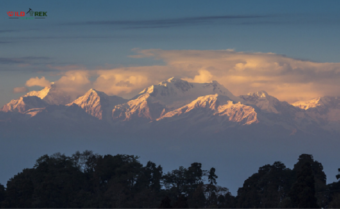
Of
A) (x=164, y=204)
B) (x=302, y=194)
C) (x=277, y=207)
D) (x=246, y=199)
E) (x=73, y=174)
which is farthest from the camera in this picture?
(x=73, y=174)

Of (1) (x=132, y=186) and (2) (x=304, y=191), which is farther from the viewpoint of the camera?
(1) (x=132, y=186)

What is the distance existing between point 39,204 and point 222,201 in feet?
152

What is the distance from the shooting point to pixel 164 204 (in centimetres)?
9881

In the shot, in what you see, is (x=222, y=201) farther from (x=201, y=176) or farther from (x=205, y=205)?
(x=201, y=176)

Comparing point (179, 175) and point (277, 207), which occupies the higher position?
point (179, 175)

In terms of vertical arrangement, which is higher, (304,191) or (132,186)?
(132,186)

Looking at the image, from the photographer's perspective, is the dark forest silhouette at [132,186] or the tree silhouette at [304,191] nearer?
the tree silhouette at [304,191]

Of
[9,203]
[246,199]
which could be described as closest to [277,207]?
[246,199]

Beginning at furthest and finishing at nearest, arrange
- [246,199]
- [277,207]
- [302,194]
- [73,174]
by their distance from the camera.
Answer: [73,174]
[246,199]
[277,207]
[302,194]

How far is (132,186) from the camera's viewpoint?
148125mm

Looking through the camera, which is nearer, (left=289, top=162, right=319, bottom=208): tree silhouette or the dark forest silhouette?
(left=289, top=162, right=319, bottom=208): tree silhouette

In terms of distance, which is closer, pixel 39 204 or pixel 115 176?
pixel 39 204

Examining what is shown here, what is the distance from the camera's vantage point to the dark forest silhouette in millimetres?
134875

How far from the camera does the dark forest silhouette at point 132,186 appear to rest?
134875mm
